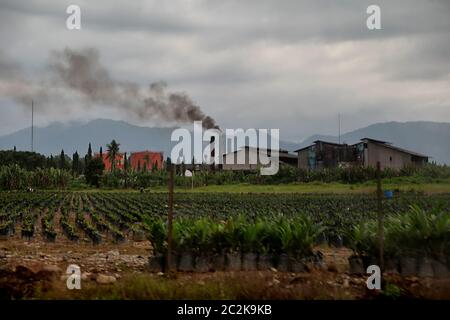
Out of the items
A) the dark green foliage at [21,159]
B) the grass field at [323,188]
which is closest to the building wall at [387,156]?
the grass field at [323,188]

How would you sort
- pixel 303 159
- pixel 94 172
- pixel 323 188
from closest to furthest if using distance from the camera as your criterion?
pixel 323 188, pixel 303 159, pixel 94 172

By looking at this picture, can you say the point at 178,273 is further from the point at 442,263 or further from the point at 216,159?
the point at 216,159

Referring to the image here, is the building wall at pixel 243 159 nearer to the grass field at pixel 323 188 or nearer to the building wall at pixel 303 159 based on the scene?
the grass field at pixel 323 188

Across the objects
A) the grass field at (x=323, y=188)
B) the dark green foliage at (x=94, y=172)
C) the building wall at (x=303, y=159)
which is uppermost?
the building wall at (x=303, y=159)

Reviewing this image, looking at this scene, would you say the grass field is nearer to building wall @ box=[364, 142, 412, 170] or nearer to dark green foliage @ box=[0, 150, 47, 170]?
building wall @ box=[364, 142, 412, 170]

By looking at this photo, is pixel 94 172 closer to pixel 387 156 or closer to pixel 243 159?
pixel 243 159

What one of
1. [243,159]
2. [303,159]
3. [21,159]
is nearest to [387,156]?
[303,159]

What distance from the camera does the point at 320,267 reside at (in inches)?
349

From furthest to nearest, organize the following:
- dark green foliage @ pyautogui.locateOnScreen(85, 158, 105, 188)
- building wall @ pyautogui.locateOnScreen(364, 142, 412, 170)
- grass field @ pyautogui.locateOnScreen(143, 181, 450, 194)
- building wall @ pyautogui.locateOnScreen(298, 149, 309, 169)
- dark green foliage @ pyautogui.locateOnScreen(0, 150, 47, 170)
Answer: dark green foliage @ pyautogui.locateOnScreen(0, 150, 47, 170) → dark green foliage @ pyautogui.locateOnScreen(85, 158, 105, 188) → building wall @ pyautogui.locateOnScreen(298, 149, 309, 169) → building wall @ pyautogui.locateOnScreen(364, 142, 412, 170) → grass field @ pyautogui.locateOnScreen(143, 181, 450, 194)

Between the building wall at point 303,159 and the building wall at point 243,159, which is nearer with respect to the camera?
the building wall at point 243,159

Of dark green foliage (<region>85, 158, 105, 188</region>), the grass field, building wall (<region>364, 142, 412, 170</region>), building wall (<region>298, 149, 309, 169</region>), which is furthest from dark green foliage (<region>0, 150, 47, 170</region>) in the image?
building wall (<region>364, 142, 412, 170</region>)

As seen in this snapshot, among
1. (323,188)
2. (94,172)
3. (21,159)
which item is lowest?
(323,188)
